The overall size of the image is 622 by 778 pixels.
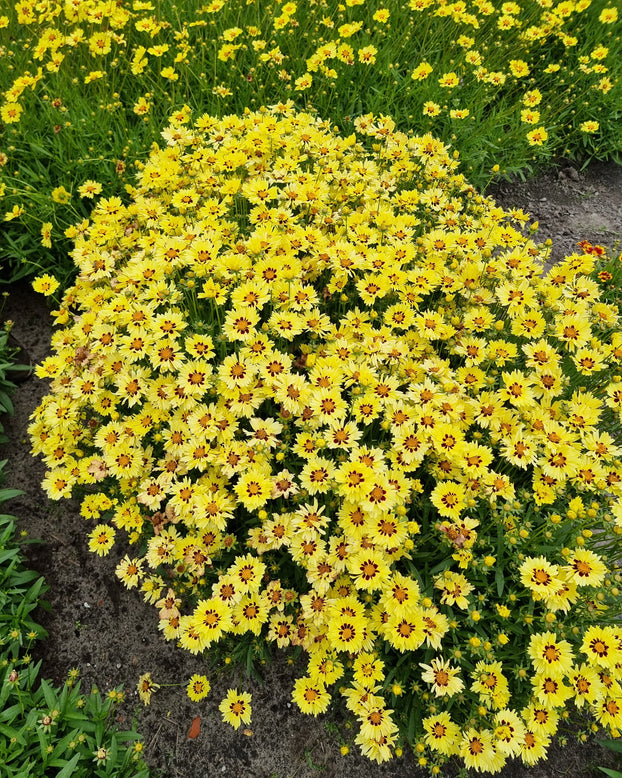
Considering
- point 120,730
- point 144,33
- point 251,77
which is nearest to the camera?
point 120,730

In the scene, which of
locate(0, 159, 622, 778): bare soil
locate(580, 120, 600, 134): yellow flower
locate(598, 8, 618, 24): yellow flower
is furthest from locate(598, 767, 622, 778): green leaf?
locate(598, 8, 618, 24): yellow flower

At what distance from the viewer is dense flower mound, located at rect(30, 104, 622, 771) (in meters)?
2.29

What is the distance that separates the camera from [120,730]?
281cm

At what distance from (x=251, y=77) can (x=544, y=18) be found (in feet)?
9.62

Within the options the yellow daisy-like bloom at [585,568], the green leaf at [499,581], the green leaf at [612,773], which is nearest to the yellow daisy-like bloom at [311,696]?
the green leaf at [499,581]

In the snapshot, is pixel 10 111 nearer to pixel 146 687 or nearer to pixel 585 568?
pixel 146 687

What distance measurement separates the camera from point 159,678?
9.63 ft

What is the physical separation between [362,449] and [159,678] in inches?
70.5

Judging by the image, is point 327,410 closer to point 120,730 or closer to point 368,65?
point 120,730

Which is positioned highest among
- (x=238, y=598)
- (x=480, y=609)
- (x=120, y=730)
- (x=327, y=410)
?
(x=327, y=410)

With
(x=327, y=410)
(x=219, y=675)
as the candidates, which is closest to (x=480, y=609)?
(x=327, y=410)

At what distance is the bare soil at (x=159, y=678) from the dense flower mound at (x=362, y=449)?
0.27 m

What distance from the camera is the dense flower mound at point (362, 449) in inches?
90.2

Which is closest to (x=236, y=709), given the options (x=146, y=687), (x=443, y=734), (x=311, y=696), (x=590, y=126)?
(x=311, y=696)
